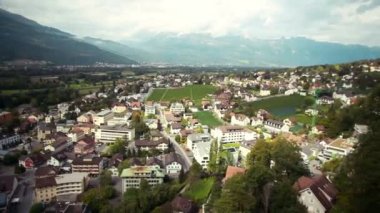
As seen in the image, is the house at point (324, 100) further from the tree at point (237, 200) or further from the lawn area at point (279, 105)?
the tree at point (237, 200)

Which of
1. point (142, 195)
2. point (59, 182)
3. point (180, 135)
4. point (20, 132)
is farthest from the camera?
point (20, 132)

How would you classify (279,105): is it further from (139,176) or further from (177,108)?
(139,176)

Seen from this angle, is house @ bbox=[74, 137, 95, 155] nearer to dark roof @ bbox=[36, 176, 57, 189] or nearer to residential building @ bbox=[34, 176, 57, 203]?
dark roof @ bbox=[36, 176, 57, 189]

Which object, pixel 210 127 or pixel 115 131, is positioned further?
pixel 210 127

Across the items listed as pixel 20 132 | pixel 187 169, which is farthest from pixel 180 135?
pixel 20 132

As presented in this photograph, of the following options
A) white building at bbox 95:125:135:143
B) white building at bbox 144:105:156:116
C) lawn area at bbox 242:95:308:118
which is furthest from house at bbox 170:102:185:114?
white building at bbox 95:125:135:143

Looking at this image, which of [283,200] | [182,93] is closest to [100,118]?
[182,93]

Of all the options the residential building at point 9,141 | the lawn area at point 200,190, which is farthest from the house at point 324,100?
the residential building at point 9,141

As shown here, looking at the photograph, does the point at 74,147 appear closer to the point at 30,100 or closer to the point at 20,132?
the point at 20,132
